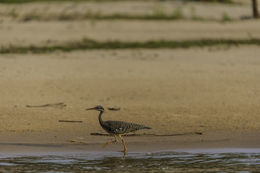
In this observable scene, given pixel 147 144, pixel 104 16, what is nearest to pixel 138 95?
pixel 147 144

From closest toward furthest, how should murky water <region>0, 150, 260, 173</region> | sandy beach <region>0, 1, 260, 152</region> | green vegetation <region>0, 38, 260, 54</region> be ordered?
murky water <region>0, 150, 260, 173</region>
sandy beach <region>0, 1, 260, 152</region>
green vegetation <region>0, 38, 260, 54</region>

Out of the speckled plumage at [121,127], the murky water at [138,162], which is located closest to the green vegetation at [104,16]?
the speckled plumage at [121,127]

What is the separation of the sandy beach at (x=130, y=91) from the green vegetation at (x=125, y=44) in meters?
0.44

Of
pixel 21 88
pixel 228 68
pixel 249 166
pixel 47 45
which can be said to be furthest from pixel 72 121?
pixel 47 45

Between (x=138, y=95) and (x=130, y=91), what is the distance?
32 centimetres

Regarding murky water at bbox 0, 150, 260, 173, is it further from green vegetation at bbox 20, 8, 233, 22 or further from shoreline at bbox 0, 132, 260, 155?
green vegetation at bbox 20, 8, 233, 22

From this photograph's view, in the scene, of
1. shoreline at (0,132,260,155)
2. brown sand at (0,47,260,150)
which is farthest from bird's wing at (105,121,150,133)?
brown sand at (0,47,260,150)

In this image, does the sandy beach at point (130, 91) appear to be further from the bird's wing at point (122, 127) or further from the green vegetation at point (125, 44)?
the green vegetation at point (125, 44)

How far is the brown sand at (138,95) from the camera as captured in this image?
10805mm

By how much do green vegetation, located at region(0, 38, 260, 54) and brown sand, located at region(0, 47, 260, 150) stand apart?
990 mm

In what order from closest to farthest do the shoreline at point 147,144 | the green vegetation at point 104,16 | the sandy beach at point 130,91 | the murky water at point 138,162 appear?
the murky water at point 138,162, the shoreline at point 147,144, the sandy beach at point 130,91, the green vegetation at point 104,16

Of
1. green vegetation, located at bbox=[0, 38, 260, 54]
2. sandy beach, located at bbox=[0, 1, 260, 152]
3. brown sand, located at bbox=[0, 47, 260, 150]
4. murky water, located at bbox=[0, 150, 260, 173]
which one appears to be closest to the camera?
murky water, located at bbox=[0, 150, 260, 173]

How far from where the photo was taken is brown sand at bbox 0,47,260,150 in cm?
1080

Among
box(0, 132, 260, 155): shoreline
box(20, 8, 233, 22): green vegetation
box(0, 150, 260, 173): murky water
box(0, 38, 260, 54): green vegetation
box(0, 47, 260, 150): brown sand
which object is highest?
box(20, 8, 233, 22): green vegetation
